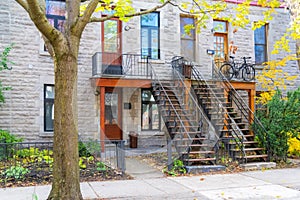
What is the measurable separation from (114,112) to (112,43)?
9.43ft

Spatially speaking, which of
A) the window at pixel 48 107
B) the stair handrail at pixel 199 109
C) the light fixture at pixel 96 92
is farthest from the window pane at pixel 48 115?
the stair handrail at pixel 199 109

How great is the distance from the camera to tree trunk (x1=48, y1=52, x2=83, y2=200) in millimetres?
5496

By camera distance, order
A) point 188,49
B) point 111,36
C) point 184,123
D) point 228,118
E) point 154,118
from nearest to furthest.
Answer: point 184,123
point 228,118
point 111,36
point 154,118
point 188,49

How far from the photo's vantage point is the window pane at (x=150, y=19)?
13.6 m

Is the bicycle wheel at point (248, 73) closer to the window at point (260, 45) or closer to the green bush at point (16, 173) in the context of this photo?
the window at point (260, 45)

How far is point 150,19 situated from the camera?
1367cm

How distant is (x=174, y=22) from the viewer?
1389cm

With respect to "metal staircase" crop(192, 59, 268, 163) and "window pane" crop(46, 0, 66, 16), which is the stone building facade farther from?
"metal staircase" crop(192, 59, 268, 163)

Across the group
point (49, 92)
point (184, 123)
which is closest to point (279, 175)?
point (184, 123)

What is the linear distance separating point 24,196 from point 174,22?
9.93m

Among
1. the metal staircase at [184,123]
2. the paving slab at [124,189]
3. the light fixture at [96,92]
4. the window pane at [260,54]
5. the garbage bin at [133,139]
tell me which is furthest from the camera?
the window pane at [260,54]

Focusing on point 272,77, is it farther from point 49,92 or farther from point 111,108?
point 49,92

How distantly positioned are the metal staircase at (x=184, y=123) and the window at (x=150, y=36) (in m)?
1.10

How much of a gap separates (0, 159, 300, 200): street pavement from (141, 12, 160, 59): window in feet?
20.2
